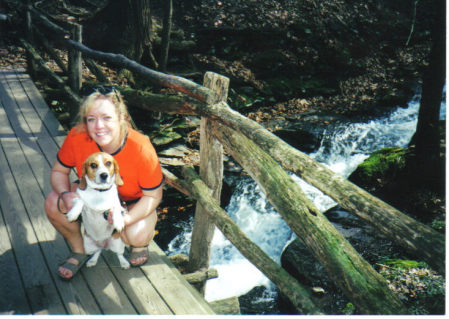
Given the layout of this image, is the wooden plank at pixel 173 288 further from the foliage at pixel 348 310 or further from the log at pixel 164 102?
A: the foliage at pixel 348 310

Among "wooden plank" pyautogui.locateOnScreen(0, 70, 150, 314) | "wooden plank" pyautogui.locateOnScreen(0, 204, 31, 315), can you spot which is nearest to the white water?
"wooden plank" pyautogui.locateOnScreen(0, 70, 150, 314)

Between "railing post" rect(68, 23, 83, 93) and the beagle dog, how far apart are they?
3.88 meters

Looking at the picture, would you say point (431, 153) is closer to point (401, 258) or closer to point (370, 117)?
point (401, 258)

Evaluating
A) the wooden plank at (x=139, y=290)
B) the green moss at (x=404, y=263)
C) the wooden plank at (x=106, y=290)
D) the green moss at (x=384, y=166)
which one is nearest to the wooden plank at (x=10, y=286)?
the wooden plank at (x=106, y=290)

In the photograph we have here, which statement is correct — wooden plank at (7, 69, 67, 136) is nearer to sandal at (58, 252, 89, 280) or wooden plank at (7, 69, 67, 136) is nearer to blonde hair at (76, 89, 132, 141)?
sandal at (58, 252, 89, 280)

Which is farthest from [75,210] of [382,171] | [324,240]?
[382,171]

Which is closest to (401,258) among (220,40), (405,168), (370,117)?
(405,168)

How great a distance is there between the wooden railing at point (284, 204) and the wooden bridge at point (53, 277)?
62 cm

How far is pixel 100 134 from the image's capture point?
264cm

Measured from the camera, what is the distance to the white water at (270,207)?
6262 mm

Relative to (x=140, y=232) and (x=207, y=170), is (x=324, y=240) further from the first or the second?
(x=207, y=170)

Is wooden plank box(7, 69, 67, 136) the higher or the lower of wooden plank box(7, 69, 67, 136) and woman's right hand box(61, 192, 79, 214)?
the lower

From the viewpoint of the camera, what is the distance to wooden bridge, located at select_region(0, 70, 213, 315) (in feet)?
9.54

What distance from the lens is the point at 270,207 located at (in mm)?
7633
